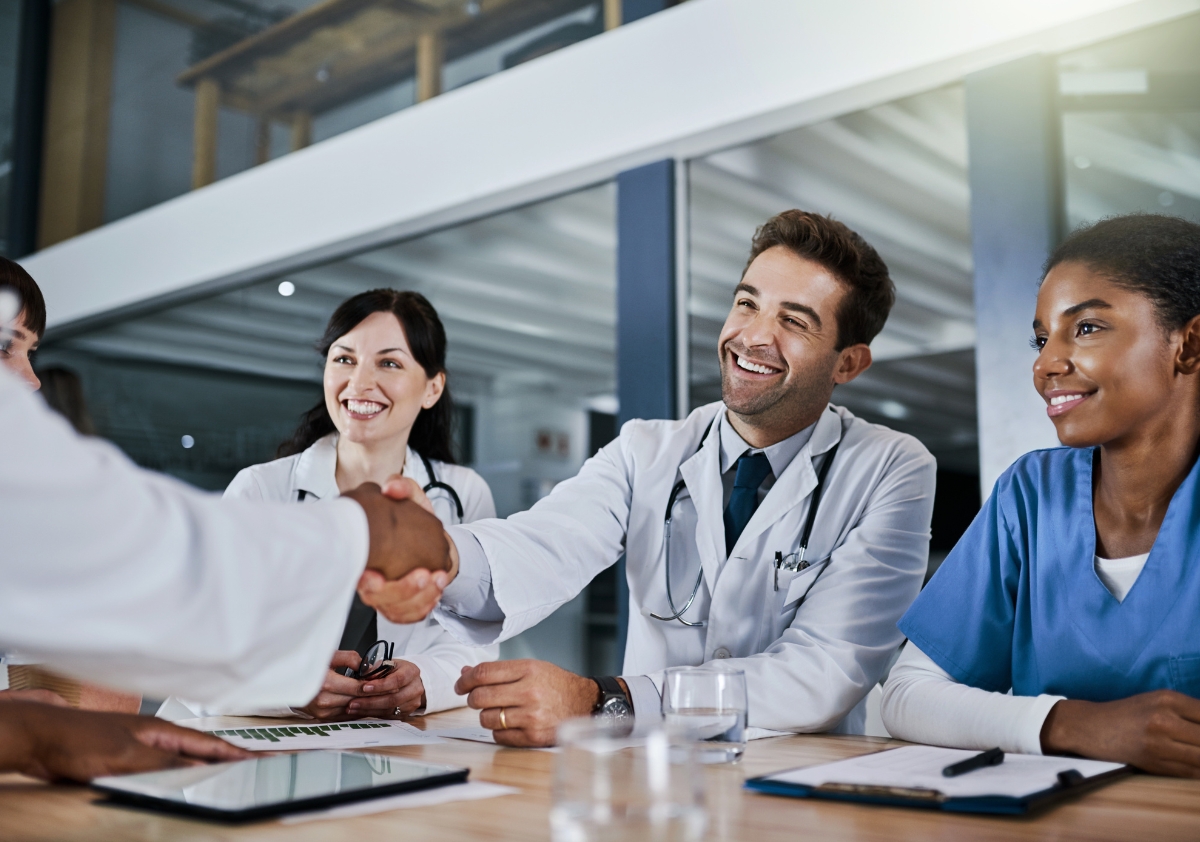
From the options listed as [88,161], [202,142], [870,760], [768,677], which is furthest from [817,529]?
[88,161]

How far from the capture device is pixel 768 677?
143 centimetres

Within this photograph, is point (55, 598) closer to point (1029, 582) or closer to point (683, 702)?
point (683, 702)

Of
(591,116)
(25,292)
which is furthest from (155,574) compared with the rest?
(591,116)

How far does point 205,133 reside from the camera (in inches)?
173

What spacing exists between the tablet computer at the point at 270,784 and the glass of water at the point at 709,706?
23 centimetres

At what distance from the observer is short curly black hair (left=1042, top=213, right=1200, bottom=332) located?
132 cm

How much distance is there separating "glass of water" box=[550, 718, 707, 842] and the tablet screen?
29 centimetres

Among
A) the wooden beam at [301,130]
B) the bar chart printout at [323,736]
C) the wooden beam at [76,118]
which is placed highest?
the wooden beam at [76,118]

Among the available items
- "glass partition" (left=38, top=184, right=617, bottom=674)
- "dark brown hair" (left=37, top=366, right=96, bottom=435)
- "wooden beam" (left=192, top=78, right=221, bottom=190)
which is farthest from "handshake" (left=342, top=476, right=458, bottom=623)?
"wooden beam" (left=192, top=78, right=221, bottom=190)

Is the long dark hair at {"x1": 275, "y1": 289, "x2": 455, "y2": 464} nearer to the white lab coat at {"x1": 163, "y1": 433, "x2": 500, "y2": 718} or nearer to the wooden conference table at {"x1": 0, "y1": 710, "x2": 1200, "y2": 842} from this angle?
the white lab coat at {"x1": 163, "y1": 433, "x2": 500, "y2": 718}

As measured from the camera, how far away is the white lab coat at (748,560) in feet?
4.92

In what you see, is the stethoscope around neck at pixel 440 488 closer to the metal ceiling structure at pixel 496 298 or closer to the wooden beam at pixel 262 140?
the metal ceiling structure at pixel 496 298

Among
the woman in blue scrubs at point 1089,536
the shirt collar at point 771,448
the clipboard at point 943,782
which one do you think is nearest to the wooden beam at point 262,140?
the shirt collar at point 771,448

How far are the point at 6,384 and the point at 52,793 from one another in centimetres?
43
